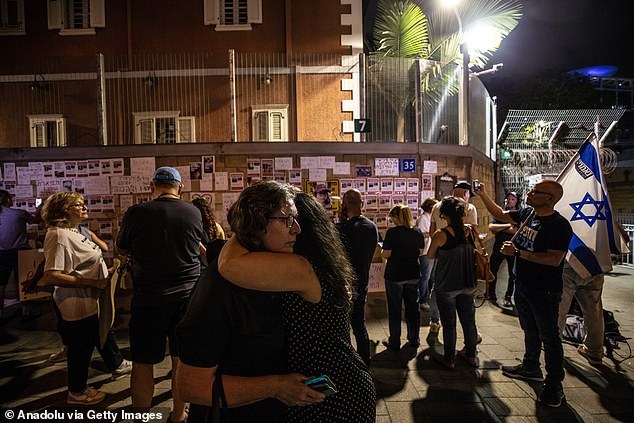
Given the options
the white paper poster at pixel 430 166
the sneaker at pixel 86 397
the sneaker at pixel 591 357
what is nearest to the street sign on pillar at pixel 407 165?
the white paper poster at pixel 430 166

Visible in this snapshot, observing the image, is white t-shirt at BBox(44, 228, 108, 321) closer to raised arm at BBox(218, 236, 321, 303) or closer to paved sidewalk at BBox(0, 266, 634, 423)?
paved sidewalk at BBox(0, 266, 634, 423)

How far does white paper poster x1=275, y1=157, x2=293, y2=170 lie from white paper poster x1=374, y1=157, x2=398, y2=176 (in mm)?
1549

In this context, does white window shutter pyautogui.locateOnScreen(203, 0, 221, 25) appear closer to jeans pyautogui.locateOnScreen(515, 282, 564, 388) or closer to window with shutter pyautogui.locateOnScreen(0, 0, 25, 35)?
window with shutter pyautogui.locateOnScreen(0, 0, 25, 35)

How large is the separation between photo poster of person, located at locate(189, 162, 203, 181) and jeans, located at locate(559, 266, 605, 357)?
5682 mm

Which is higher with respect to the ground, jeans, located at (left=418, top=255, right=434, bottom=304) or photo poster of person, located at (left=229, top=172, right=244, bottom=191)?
photo poster of person, located at (left=229, top=172, right=244, bottom=191)

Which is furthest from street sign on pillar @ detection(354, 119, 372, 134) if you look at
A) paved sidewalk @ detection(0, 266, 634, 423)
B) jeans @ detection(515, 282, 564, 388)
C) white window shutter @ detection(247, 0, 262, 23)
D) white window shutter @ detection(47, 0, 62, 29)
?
white window shutter @ detection(47, 0, 62, 29)

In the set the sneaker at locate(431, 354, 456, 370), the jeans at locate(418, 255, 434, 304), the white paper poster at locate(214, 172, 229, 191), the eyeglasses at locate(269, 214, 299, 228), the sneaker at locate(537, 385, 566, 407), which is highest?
the white paper poster at locate(214, 172, 229, 191)

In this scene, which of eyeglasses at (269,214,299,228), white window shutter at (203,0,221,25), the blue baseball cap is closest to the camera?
eyeglasses at (269,214,299,228)

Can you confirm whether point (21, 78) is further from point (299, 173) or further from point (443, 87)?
point (443, 87)

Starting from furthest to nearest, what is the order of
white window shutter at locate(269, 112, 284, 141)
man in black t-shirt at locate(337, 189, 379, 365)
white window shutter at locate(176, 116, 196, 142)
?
white window shutter at locate(176, 116, 196, 142) → white window shutter at locate(269, 112, 284, 141) → man in black t-shirt at locate(337, 189, 379, 365)

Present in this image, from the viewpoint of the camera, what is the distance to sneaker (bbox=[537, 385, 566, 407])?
3457 mm

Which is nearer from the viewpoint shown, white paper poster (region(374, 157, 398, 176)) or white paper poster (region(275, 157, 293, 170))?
white paper poster (region(275, 157, 293, 170))

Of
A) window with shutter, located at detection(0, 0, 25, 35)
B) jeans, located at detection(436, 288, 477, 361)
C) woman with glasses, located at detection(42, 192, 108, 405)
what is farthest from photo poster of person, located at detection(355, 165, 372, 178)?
window with shutter, located at detection(0, 0, 25, 35)

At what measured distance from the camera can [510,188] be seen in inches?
502
